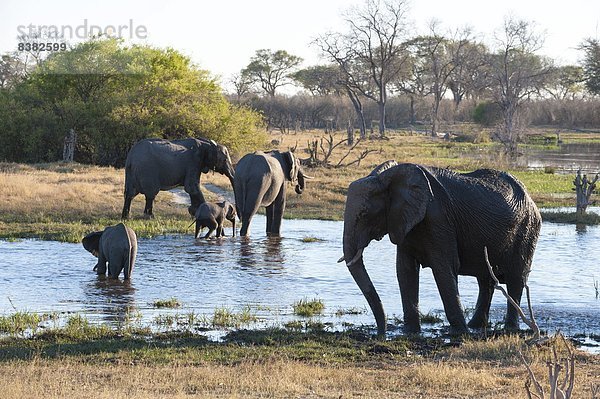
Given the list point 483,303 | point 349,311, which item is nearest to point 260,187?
point 349,311

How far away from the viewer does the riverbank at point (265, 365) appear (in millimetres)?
7531

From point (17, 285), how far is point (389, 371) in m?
6.47

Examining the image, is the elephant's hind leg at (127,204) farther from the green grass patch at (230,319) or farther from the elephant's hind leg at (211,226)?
the green grass patch at (230,319)

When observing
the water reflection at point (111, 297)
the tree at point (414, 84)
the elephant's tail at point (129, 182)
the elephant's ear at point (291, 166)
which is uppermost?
the tree at point (414, 84)

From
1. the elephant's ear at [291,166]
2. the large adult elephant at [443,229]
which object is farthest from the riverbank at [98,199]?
the large adult elephant at [443,229]

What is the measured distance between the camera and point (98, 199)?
22.0m

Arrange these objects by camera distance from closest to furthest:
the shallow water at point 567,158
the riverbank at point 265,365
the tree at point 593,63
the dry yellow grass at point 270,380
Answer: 1. the dry yellow grass at point 270,380
2. the riverbank at point 265,365
3. the shallow water at point 567,158
4. the tree at point 593,63

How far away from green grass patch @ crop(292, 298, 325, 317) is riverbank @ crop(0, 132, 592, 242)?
657 centimetres

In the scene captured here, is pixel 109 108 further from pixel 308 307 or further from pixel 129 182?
pixel 308 307

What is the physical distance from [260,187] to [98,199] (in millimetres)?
5236

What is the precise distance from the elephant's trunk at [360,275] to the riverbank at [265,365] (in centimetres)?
23

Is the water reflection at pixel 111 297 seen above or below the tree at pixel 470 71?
below

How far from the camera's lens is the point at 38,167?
29.5 m

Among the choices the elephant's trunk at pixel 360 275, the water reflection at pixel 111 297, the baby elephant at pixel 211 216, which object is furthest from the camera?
the baby elephant at pixel 211 216
